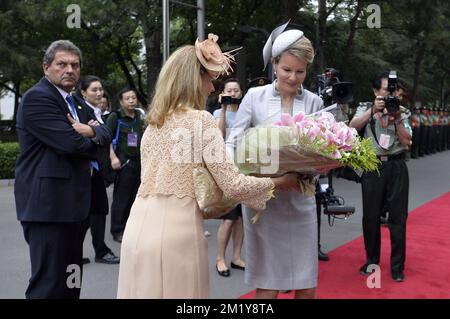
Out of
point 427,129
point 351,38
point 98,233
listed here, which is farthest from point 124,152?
point 427,129

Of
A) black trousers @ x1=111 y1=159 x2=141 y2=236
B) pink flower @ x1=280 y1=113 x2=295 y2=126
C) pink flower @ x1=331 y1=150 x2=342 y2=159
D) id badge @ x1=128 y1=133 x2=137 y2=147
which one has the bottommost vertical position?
black trousers @ x1=111 y1=159 x2=141 y2=236

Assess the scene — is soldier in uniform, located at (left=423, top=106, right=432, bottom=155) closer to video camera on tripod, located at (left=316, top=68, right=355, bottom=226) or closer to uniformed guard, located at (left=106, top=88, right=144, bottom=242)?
video camera on tripod, located at (left=316, top=68, right=355, bottom=226)

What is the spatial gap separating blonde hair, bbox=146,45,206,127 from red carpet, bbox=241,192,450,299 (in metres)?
2.25

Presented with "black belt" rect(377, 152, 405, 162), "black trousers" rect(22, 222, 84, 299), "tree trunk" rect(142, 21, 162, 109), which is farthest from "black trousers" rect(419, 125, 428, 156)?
"black trousers" rect(22, 222, 84, 299)

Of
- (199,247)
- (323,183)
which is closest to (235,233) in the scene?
(323,183)

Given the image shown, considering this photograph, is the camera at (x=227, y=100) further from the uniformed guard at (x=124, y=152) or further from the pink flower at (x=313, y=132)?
the pink flower at (x=313, y=132)

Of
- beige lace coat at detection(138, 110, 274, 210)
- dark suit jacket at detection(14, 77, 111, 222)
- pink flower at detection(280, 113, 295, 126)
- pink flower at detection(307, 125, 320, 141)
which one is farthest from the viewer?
dark suit jacket at detection(14, 77, 111, 222)

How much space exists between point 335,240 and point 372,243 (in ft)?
4.72

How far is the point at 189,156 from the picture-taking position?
222cm

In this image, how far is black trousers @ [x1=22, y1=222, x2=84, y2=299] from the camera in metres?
2.95

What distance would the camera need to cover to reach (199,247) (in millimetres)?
2297

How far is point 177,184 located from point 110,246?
3896mm

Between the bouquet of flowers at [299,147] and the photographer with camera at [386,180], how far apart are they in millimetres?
2064

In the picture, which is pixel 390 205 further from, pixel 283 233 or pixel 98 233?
pixel 98 233
